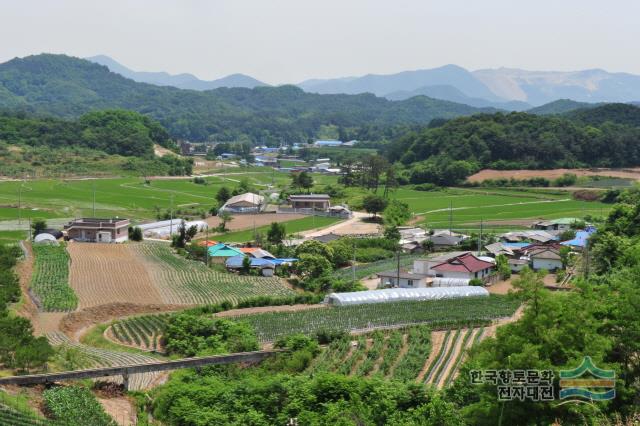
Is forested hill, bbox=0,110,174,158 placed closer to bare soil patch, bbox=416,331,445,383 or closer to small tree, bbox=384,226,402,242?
small tree, bbox=384,226,402,242

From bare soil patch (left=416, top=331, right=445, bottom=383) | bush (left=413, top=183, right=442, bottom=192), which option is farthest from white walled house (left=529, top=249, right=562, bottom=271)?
bush (left=413, top=183, right=442, bottom=192)

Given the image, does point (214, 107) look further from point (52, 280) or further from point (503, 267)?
point (52, 280)

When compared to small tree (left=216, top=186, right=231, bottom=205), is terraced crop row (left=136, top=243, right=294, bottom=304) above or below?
below

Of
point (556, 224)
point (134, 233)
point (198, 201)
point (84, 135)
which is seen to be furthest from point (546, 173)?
point (84, 135)

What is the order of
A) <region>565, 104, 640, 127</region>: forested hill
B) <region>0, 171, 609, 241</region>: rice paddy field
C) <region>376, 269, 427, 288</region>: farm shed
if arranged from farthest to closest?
<region>565, 104, 640, 127</region>: forested hill
<region>0, 171, 609, 241</region>: rice paddy field
<region>376, 269, 427, 288</region>: farm shed

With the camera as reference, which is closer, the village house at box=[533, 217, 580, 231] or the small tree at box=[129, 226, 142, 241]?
the small tree at box=[129, 226, 142, 241]

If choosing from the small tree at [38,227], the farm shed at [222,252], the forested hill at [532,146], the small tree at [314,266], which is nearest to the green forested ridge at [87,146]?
the forested hill at [532,146]

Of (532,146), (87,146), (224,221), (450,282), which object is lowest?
(450,282)

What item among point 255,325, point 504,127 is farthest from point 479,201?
point 255,325
